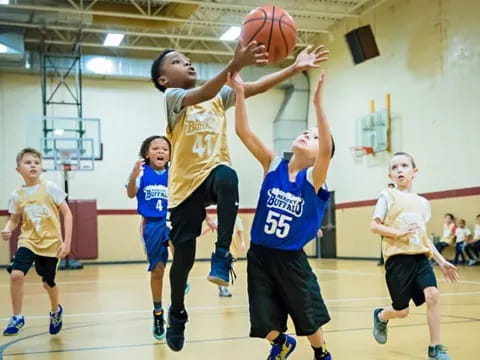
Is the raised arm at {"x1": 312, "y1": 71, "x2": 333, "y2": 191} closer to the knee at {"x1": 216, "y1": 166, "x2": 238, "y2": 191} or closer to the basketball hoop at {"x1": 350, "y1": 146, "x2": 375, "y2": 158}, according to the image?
the knee at {"x1": 216, "y1": 166, "x2": 238, "y2": 191}

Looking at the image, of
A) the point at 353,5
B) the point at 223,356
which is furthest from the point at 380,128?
the point at 223,356

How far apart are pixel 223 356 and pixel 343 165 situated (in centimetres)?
1413

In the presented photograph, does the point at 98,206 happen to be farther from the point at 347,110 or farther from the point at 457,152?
the point at 457,152

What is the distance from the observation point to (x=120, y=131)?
18.7 metres

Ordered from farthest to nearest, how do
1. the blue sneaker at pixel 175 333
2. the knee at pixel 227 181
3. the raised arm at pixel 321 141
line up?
the blue sneaker at pixel 175 333
the knee at pixel 227 181
the raised arm at pixel 321 141

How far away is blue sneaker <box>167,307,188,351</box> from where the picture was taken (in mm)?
3615

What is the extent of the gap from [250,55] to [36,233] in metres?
2.95

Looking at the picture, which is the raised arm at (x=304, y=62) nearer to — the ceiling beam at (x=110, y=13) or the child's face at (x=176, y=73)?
the child's face at (x=176, y=73)

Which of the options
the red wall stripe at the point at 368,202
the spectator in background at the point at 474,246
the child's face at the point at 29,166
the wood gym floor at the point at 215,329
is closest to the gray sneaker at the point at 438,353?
the wood gym floor at the point at 215,329

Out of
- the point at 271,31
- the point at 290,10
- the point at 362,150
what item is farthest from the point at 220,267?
the point at 362,150

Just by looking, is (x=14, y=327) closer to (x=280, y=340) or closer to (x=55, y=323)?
(x=55, y=323)

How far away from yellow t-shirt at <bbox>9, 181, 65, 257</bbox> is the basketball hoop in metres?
11.8

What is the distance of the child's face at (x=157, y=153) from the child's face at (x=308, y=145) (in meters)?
2.28

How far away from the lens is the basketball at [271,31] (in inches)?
136
